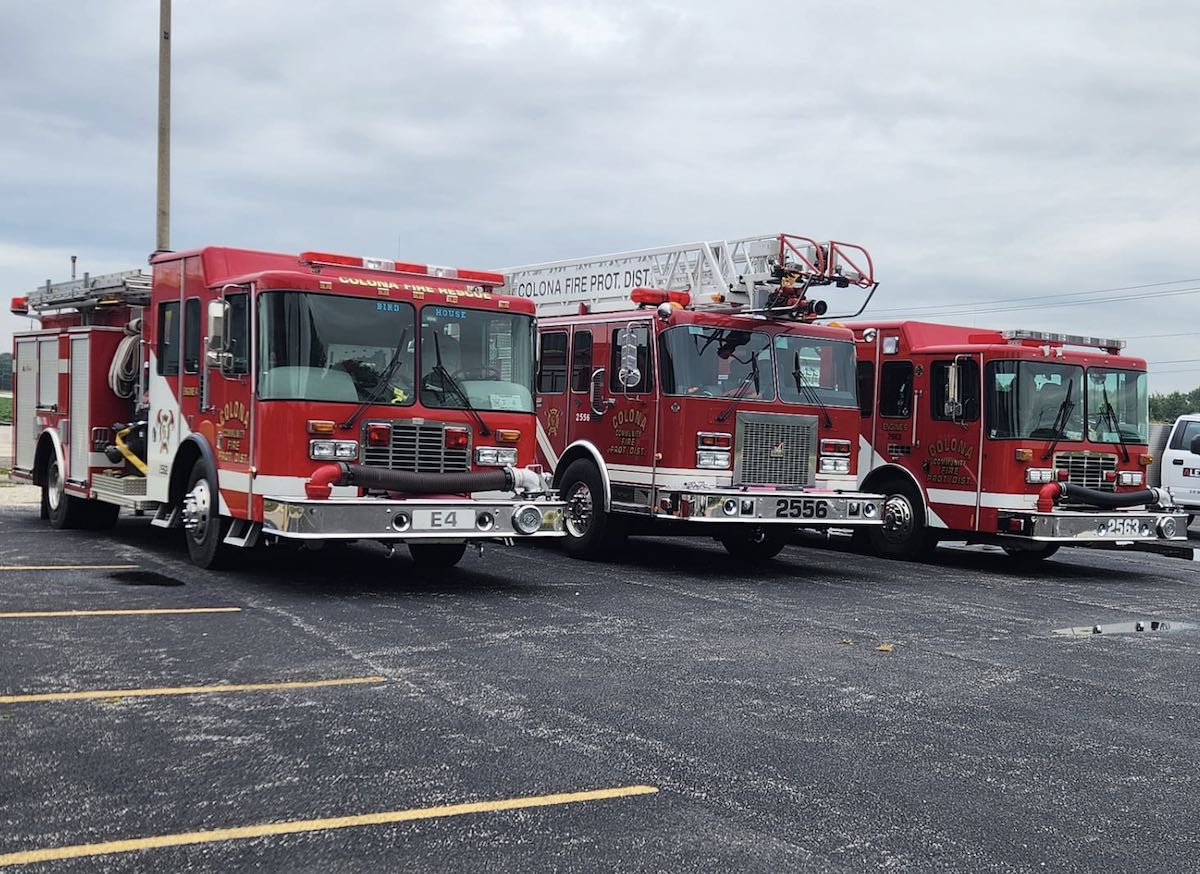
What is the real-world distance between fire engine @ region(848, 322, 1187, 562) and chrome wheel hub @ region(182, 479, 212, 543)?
8051 mm

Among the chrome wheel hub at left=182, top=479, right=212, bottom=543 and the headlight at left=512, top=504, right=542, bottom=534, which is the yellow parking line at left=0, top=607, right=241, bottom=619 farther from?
the headlight at left=512, top=504, right=542, bottom=534

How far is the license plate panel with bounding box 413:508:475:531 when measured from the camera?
34.5ft

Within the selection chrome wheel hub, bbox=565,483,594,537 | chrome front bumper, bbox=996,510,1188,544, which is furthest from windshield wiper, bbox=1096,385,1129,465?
chrome wheel hub, bbox=565,483,594,537

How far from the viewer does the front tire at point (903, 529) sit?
1545 cm

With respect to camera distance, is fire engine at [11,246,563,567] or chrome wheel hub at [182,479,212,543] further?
chrome wheel hub at [182,479,212,543]

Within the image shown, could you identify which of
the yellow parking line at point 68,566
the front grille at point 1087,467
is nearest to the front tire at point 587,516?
the yellow parking line at point 68,566

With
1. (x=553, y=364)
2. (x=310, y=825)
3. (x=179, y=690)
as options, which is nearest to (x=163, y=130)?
(x=553, y=364)

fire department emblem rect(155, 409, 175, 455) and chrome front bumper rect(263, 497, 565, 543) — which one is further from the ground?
fire department emblem rect(155, 409, 175, 455)

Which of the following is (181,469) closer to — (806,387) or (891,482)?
(806,387)

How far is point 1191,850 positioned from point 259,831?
3450mm

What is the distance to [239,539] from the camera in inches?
439

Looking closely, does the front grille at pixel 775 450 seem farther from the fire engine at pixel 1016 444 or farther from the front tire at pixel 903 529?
the fire engine at pixel 1016 444

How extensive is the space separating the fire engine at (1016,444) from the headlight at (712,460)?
3.15 meters

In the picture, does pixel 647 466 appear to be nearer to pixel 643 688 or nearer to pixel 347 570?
pixel 347 570
